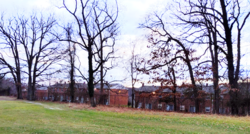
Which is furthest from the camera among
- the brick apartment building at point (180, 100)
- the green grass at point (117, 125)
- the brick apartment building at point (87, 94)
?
the brick apartment building at point (87, 94)

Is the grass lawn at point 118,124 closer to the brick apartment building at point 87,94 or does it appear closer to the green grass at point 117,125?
the green grass at point 117,125

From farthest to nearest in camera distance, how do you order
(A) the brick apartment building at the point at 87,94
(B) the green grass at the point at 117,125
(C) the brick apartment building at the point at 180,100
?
(A) the brick apartment building at the point at 87,94
(C) the brick apartment building at the point at 180,100
(B) the green grass at the point at 117,125

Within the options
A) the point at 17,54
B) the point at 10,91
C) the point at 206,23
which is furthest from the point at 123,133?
the point at 10,91

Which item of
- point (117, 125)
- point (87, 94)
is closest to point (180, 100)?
point (87, 94)

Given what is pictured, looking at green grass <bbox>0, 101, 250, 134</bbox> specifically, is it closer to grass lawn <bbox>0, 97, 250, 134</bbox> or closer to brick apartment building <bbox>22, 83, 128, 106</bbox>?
grass lawn <bbox>0, 97, 250, 134</bbox>

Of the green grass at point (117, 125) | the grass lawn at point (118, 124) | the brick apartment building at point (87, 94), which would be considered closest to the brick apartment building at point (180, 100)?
the brick apartment building at point (87, 94)

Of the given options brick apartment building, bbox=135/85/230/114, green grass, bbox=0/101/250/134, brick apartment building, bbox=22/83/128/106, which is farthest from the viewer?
brick apartment building, bbox=22/83/128/106

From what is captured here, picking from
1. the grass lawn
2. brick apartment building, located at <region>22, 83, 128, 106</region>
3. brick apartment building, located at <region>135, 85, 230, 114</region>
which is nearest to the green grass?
the grass lawn

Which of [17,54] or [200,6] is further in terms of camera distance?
[17,54]

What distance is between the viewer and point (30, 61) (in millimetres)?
35062

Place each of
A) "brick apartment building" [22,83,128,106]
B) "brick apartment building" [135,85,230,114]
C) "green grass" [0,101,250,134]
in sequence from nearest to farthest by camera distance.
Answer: "green grass" [0,101,250,134] → "brick apartment building" [135,85,230,114] → "brick apartment building" [22,83,128,106]

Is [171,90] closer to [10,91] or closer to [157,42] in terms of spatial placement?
[157,42]

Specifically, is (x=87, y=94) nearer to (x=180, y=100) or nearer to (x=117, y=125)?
(x=180, y=100)

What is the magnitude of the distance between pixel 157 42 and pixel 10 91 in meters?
45.3
